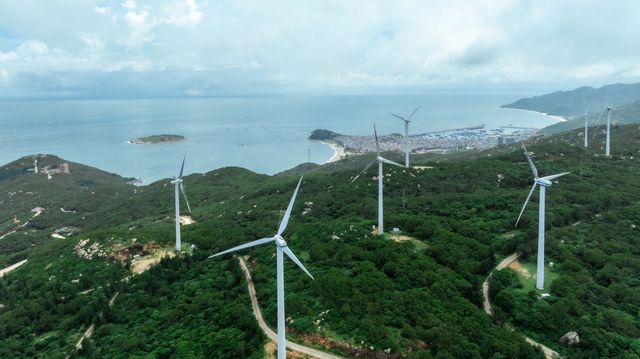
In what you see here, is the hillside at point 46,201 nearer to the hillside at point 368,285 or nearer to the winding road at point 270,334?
the hillside at point 368,285

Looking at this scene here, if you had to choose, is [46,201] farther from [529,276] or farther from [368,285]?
[529,276]

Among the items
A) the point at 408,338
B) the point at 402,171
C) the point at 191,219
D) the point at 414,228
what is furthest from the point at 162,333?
the point at 402,171

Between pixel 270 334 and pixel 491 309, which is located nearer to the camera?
pixel 270 334

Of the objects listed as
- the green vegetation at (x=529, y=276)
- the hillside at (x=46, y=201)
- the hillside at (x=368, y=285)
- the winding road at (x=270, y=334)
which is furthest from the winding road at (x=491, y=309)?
the hillside at (x=46, y=201)

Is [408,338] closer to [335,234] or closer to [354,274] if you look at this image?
[354,274]

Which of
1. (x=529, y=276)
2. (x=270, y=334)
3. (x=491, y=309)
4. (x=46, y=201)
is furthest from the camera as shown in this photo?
(x=46, y=201)

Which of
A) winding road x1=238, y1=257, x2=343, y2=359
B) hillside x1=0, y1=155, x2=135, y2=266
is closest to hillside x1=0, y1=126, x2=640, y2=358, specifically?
winding road x1=238, y1=257, x2=343, y2=359

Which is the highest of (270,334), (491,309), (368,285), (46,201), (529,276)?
(368,285)

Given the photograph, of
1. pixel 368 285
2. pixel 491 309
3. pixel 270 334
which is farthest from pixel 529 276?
pixel 270 334
